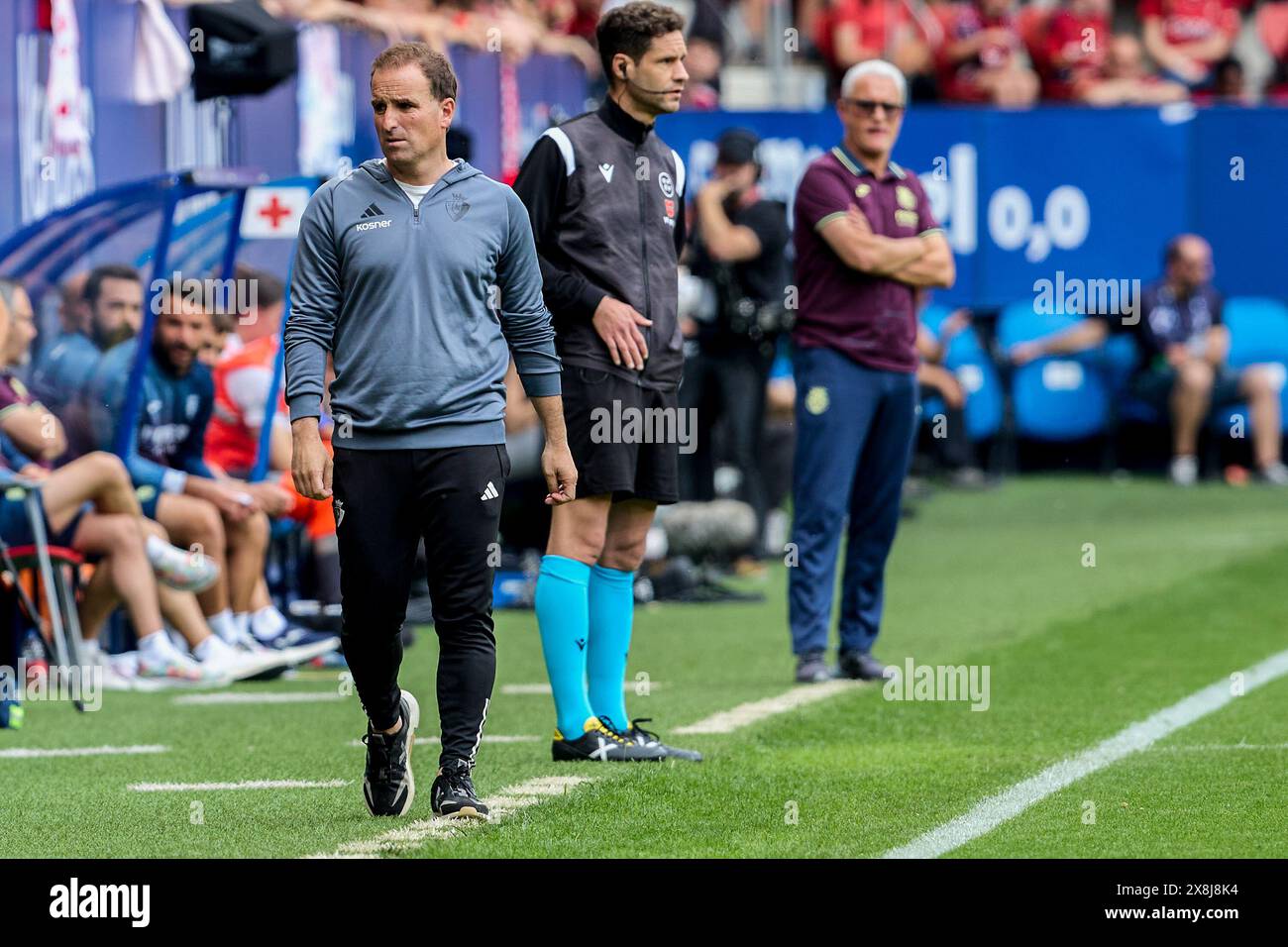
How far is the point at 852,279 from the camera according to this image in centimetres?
982

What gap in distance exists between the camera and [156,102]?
40.1 ft

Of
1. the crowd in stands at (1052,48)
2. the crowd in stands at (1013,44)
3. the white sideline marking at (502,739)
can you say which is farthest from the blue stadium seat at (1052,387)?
the white sideline marking at (502,739)

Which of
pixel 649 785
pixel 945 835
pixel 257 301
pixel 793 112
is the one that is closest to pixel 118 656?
pixel 257 301

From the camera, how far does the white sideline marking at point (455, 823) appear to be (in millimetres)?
6270

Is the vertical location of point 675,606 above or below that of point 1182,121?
below

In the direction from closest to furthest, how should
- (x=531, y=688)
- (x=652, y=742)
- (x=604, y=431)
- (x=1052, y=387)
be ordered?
(x=604, y=431) → (x=652, y=742) → (x=531, y=688) → (x=1052, y=387)

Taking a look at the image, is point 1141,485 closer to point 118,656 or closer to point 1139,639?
point 1139,639

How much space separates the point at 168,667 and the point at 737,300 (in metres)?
4.86

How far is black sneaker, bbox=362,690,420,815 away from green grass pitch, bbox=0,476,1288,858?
0.09 meters

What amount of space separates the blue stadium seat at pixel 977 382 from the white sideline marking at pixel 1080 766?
30.5 feet

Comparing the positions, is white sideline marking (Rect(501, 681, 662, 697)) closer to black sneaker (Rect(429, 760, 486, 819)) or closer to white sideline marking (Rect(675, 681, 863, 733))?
white sideline marking (Rect(675, 681, 863, 733))

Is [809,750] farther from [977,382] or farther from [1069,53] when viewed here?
[1069,53]

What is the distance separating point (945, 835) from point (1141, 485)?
12.9 metres

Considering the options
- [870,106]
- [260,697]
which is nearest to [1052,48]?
[870,106]
